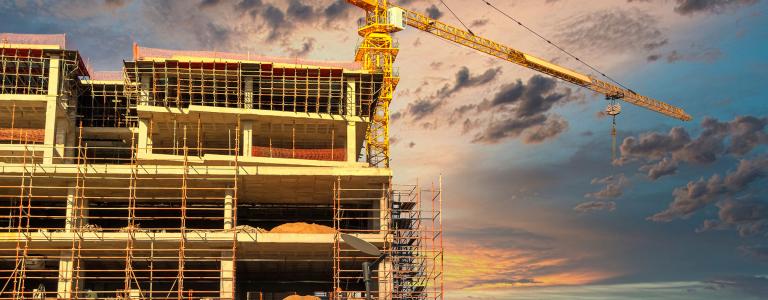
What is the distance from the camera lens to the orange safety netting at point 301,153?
53438mm

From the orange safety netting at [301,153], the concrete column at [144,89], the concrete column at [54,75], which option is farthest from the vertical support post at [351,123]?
the concrete column at [54,75]

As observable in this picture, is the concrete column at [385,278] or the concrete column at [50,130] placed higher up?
the concrete column at [50,130]

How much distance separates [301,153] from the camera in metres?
54.1

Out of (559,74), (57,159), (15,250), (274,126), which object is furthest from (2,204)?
(559,74)

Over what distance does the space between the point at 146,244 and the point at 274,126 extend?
45.9ft

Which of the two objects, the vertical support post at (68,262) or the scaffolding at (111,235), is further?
the vertical support post at (68,262)

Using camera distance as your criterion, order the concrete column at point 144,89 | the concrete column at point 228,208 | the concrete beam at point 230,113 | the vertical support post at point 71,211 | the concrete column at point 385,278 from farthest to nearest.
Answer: the concrete column at point 144,89 → the concrete beam at point 230,113 → the concrete column at point 385,278 → the vertical support post at point 71,211 → the concrete column at point 228,208

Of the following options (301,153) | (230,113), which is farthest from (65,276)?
(301,153)

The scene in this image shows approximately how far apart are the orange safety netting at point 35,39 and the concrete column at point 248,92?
1401 centimetres

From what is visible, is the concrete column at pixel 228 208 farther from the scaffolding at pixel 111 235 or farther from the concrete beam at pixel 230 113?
the concrete beam at pixel 230 113

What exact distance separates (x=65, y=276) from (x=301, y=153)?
56.4 ft

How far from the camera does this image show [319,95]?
5500 cm

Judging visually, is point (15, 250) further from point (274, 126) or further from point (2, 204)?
point (274, 126)

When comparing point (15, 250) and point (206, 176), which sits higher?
point (206, 176)
